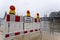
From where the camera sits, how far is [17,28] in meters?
5.38

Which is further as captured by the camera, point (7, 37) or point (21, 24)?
point (21, 24)

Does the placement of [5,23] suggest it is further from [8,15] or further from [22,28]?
[22,28]

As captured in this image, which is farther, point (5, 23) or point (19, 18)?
point (19, 18)

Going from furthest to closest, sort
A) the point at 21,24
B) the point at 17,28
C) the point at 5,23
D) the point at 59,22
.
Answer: the point at 59,22 → the point at 21,24 → the point at 17,28 → the point at 5,23

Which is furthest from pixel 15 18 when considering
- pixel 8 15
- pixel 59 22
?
pixel 59 22

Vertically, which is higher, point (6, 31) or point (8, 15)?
point (8, 15)

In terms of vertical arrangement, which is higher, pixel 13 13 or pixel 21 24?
pixel 13 13

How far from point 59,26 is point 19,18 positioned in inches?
642

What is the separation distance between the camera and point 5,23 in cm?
450

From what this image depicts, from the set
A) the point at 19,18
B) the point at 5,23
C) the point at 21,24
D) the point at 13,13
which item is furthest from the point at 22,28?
the point at 5,23

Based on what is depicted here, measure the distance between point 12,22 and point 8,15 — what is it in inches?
12.9

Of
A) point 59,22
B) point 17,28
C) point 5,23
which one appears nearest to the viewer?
point 5,23

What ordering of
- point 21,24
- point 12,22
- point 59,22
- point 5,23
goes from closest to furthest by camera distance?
point 5,23 → point 12,22 → point 21,24 → point 59,22

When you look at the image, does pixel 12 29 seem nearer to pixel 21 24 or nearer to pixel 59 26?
pixel 21 24
